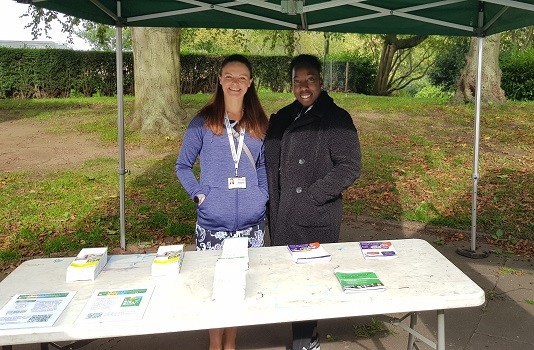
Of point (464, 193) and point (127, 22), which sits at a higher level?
point (127, 22)

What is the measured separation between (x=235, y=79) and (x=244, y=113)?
0.22 metres

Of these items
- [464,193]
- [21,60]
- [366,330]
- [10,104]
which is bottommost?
[366,330]

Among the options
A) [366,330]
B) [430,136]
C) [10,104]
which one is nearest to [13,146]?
[10,104]

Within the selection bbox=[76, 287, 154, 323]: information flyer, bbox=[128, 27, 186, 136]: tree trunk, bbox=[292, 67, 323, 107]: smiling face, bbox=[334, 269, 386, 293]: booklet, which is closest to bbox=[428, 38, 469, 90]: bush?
bbox=[128, 27, 186, 136]: tree trunk

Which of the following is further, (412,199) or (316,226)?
(412,199)

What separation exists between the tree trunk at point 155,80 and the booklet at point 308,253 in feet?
27.2

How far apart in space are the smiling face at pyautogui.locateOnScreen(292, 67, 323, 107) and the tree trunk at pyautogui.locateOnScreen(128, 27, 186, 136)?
8031 millimetres

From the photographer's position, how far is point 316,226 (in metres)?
3.09

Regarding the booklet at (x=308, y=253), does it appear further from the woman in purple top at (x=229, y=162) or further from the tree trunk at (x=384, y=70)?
the tree trunk at (x=384, y=70)

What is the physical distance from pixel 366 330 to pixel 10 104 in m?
17.6

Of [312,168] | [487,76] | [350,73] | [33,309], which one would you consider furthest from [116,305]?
[350,73]

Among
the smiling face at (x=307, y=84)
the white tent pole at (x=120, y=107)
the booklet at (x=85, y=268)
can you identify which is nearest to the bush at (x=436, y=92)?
the white tent pole at (x=120, y=107)

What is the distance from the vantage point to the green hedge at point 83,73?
1959 cm

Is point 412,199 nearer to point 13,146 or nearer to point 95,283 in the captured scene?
point 95,283
